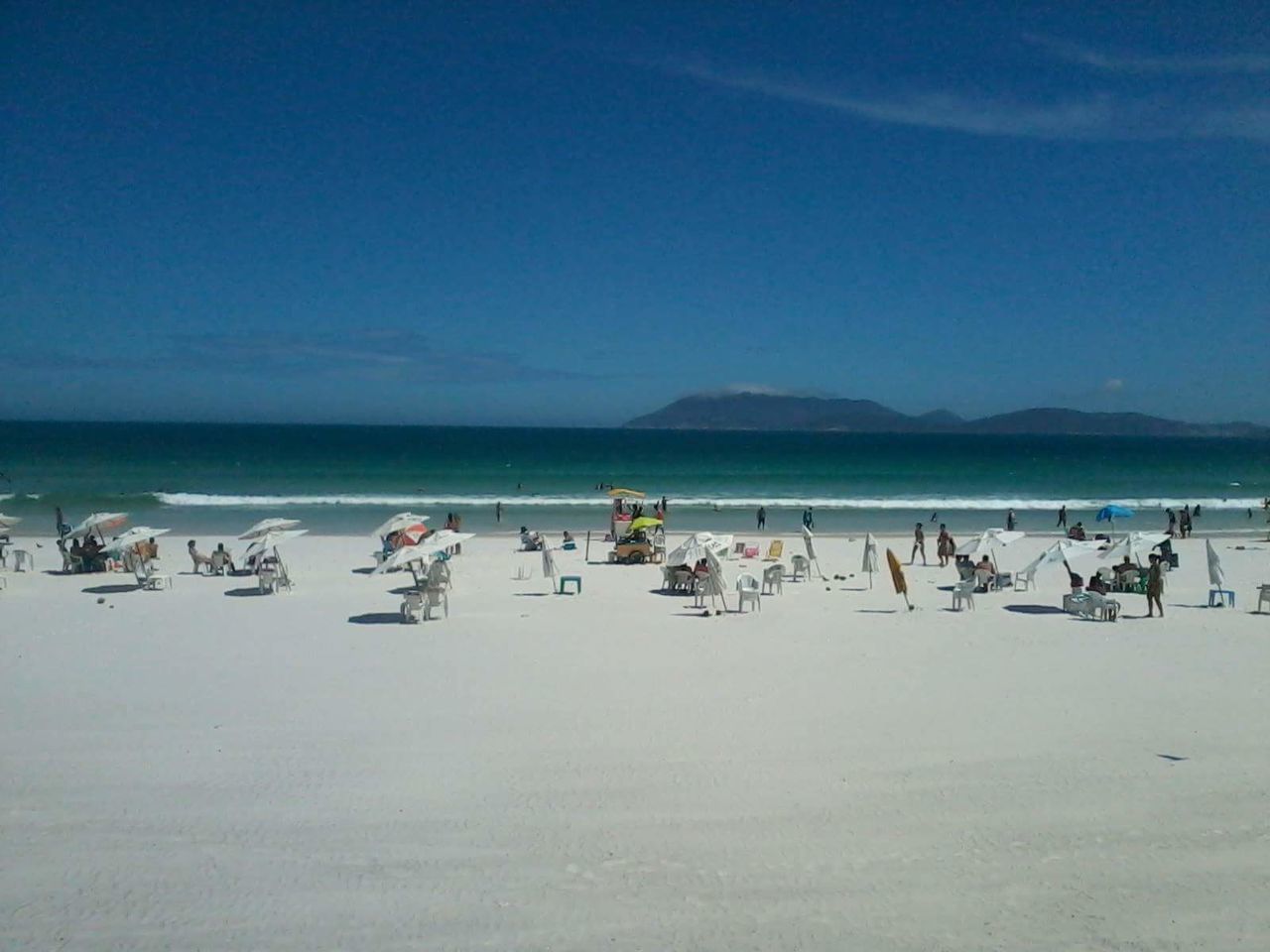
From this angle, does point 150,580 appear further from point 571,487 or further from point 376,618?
point 571,487

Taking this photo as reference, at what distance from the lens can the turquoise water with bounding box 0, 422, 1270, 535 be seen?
35722 mm

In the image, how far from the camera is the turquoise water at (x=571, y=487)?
35722 mm

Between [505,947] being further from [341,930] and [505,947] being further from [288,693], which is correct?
[288,693]

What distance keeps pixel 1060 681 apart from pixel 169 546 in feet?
73.4

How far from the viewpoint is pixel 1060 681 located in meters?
10.7

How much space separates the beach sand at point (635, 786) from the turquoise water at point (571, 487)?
761 inches

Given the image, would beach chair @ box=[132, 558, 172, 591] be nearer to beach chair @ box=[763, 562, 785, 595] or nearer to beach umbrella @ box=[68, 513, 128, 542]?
beach umbrella @ box=[68, 513, 128, 542]

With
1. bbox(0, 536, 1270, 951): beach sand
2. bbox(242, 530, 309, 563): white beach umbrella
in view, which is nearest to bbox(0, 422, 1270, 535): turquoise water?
bbox(242, 530, 309, 563): white beach umbrella

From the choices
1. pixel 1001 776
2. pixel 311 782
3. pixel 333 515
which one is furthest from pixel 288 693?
pixel 333 515

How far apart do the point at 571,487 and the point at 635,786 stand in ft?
144

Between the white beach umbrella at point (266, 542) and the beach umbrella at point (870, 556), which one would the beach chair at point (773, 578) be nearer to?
the beach umbrella at point (870, 556)

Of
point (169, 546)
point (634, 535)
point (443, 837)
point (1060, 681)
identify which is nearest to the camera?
point (443, 837)

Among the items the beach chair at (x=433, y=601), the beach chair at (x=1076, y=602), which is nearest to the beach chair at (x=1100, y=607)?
the beach chair at (x=1076, y=602)

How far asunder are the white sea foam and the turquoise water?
0.33 feet
